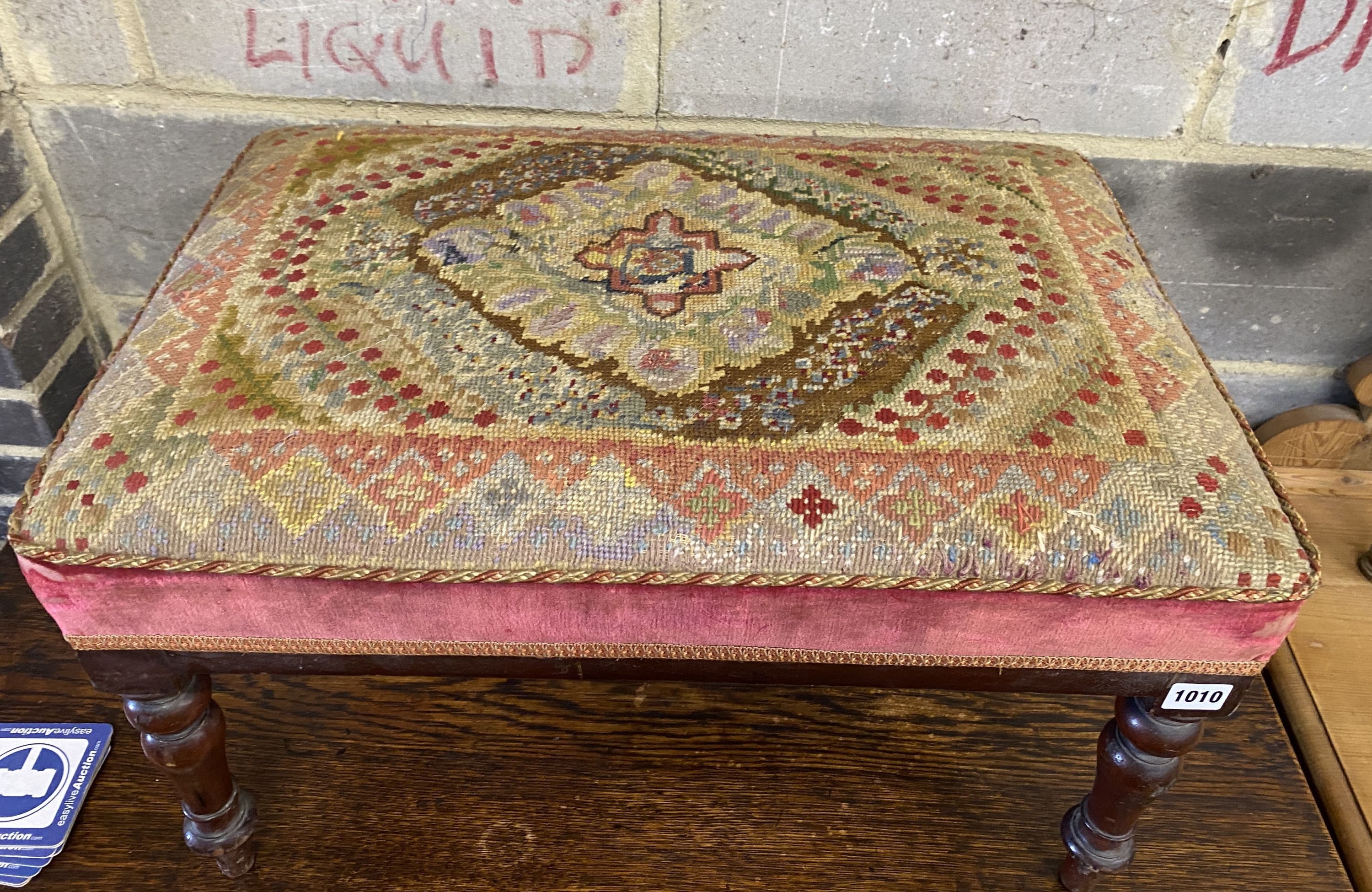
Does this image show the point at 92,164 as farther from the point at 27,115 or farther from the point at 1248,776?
the point at 1248,776

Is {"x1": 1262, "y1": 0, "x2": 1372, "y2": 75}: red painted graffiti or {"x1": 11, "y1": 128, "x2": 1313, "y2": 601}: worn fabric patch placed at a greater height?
{"x1": 1262, "y1": 0, "x2": 1372, "y2": 75}: red painted graffiti

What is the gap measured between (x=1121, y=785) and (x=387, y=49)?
1187mm

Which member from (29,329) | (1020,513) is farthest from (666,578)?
(29,329)

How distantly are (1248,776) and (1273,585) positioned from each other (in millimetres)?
572

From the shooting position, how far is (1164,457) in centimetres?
75

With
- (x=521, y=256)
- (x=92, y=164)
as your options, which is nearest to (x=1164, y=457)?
(x=521, y=256)

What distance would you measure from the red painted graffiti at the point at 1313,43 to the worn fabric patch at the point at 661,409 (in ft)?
1.49

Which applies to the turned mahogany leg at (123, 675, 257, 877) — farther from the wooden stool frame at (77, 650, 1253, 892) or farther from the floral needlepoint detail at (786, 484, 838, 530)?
the floral needlepoint detail at (786, 484, 838, 530)

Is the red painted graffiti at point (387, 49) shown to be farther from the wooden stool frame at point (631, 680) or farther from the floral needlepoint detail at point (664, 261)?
the wooden stool frame at point (631, 680)

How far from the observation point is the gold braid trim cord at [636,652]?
0.79 m

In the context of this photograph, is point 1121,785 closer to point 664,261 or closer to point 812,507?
Result: point 812,507

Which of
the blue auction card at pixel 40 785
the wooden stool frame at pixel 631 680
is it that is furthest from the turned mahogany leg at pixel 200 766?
the blue auction card at pixel 40 785

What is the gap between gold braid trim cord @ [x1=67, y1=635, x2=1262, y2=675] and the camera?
79 cm

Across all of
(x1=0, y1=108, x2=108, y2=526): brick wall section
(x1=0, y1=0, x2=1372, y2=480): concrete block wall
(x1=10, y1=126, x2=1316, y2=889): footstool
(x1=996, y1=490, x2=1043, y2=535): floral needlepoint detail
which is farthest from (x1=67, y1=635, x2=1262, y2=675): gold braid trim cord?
(x1=0, y1=0, x2=1372, y2=480): concrete block wall
